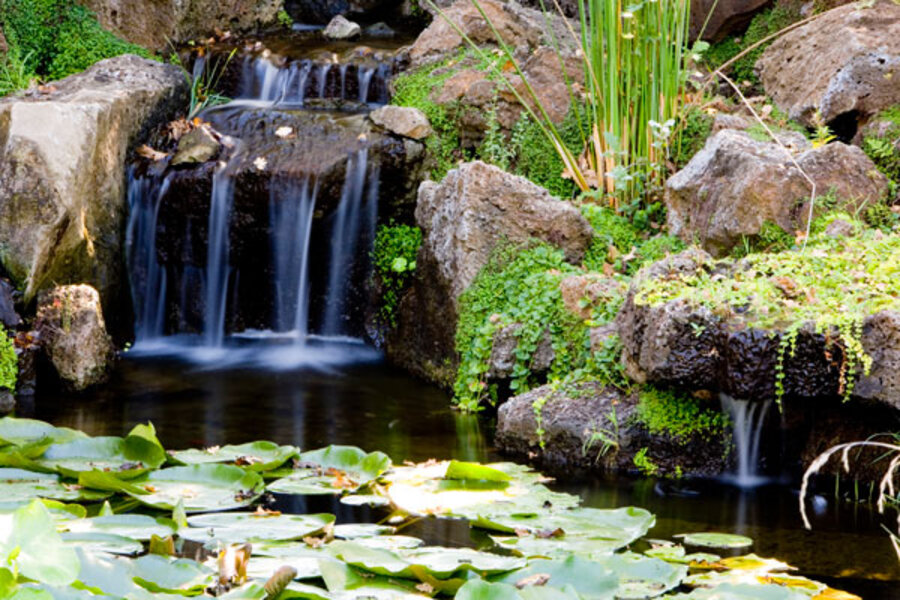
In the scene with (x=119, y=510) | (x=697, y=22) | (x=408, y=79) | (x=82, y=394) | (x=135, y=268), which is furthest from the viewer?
(x=697, y=22)

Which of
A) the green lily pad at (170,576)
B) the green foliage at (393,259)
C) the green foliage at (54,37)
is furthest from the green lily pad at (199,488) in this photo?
the green foliage at (54,37)

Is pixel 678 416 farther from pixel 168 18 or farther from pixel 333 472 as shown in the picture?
pixel 168 18

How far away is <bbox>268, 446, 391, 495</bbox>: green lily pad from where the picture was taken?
14.0 feet

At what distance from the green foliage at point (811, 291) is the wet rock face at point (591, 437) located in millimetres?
528

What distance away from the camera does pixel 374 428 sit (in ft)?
18.6

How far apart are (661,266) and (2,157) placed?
4.07 meters

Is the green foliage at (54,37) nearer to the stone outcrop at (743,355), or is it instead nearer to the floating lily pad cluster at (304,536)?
the floating lily pad cluster at (304,536)

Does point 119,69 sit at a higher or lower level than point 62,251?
higher

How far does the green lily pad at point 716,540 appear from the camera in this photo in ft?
12.7

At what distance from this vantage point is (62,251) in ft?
22.6

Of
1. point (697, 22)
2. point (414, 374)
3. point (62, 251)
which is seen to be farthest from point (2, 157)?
point (697, 22)

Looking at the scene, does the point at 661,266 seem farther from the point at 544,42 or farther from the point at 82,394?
the point at 544,42

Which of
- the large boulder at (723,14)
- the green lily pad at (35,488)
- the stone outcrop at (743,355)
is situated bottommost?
the green lily pad at (35,488)

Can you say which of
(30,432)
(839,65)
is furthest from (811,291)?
(30,432)
